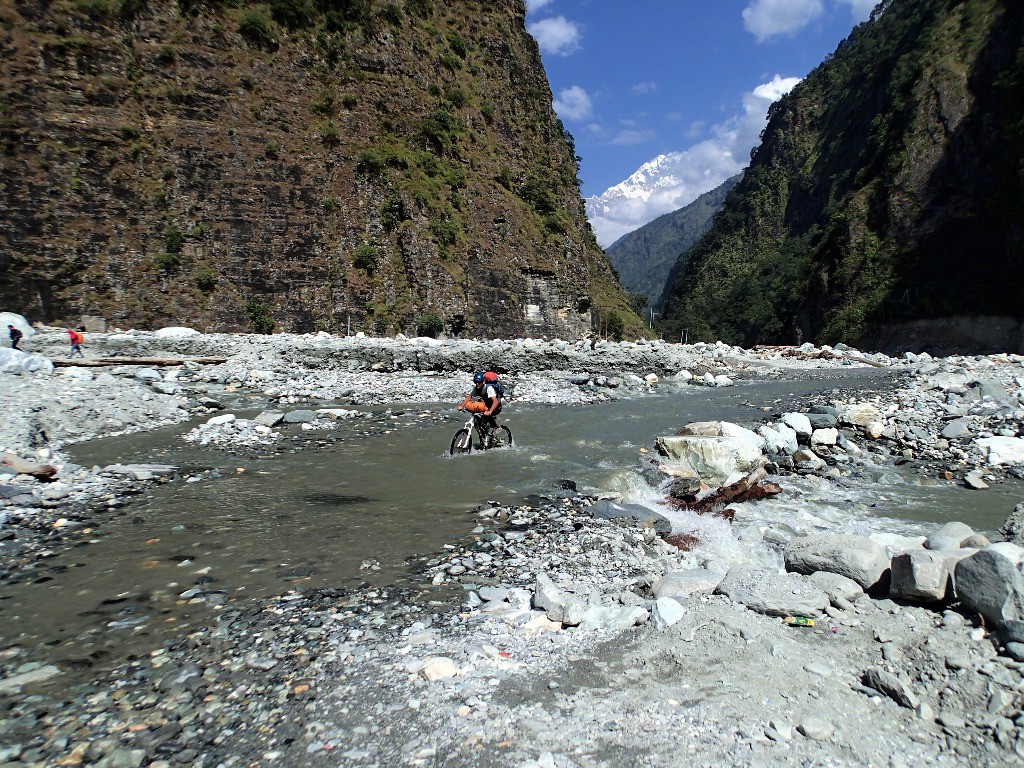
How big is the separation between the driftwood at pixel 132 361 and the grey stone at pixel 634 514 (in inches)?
664

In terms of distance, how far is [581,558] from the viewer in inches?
221

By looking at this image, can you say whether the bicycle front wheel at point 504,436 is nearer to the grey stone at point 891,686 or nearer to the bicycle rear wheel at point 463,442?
the bicycle rear wheel at point 463,442

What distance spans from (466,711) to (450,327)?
29.9 m

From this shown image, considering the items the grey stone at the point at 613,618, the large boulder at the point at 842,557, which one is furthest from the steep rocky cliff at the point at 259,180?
the grey stone at the point at 613,618

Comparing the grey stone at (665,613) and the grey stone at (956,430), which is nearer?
the grey stone at (665,613)

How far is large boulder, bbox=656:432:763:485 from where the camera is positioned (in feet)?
28.6

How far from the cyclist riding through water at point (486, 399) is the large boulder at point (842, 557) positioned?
264 inches

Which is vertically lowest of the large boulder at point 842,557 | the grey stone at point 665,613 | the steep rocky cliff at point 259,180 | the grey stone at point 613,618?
the grey stone at point 613,618

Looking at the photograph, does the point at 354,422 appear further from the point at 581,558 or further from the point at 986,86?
the point at 986,86

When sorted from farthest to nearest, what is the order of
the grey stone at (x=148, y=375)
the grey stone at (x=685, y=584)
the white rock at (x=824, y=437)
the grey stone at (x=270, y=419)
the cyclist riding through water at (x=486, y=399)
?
the grey stone at (x=148, y=375) → the grey stone at (x=270, y=419) → the cyclist riding through water at (x=486, y=399) → the white rock at (x=824, y=437) → the grey stone at (x=685, y=584)

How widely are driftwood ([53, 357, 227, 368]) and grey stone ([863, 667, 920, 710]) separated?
20017 millimetres

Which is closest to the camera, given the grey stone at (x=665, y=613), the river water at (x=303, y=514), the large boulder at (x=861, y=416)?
the grey stone at (x=665, y=613)

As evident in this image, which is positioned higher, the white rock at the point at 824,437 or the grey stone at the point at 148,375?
the grey stone at the point at 148,375

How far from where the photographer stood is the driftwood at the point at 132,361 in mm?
16688
